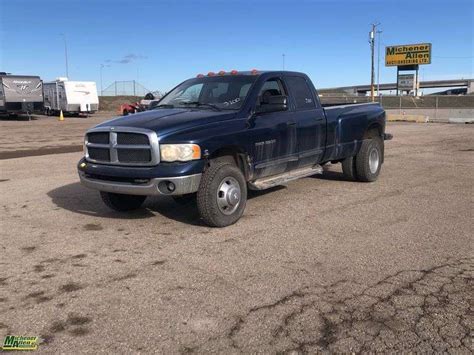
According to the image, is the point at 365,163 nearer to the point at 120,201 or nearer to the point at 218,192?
the point at 218,192

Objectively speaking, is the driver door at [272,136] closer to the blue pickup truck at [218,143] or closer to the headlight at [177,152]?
→ the blue pickup truck at [218,143]

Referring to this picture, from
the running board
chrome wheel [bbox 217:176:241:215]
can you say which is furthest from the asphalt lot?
the running board

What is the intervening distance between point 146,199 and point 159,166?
2314 millimetres

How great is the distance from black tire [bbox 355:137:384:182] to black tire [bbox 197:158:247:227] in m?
3.41

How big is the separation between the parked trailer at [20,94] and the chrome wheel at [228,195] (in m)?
31.0

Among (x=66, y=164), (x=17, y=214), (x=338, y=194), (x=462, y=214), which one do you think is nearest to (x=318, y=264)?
(x=462, y=214)

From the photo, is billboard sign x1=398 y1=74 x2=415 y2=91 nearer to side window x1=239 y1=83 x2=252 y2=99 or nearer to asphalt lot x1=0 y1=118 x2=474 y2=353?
asphalt lot x1=0 y1=118 x2=474 y2=353

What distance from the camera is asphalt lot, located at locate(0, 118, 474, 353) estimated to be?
3.39 meters

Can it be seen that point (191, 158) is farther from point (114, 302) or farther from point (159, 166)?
point (114, 302)

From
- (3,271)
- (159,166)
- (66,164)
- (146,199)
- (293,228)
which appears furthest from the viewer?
(66,164)

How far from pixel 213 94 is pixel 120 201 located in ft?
6.53

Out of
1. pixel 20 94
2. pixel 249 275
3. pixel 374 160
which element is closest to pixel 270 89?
pixel 374 160

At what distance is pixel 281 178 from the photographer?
22.6 feet

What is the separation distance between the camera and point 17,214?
22.5ft
